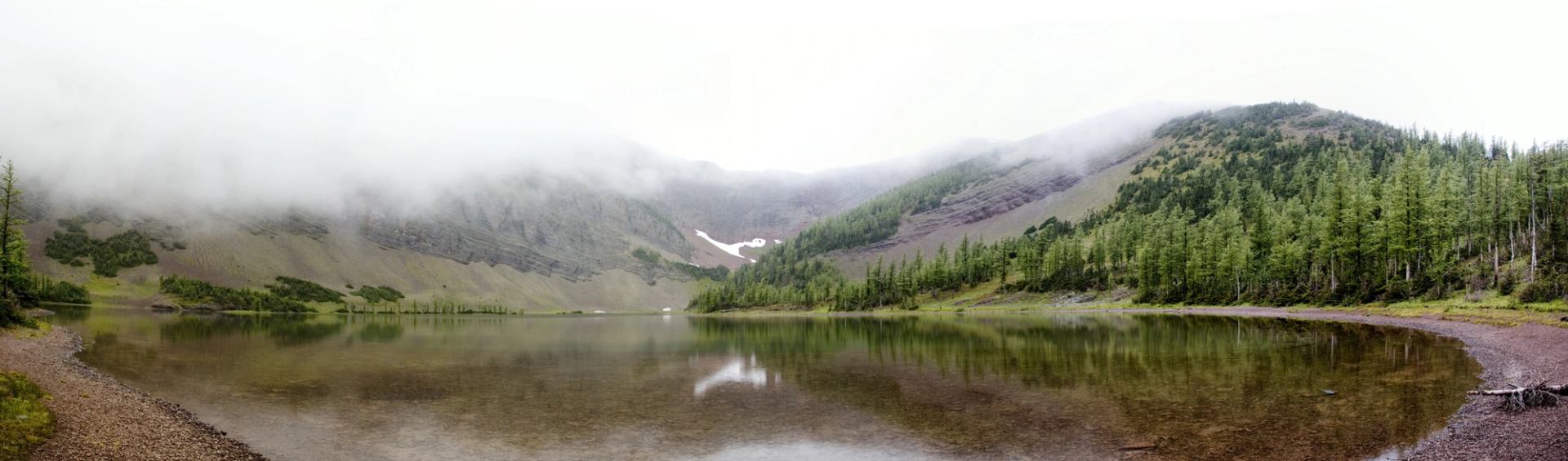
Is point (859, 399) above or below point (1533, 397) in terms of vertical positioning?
below

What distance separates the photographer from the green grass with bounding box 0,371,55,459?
15175 millimetres

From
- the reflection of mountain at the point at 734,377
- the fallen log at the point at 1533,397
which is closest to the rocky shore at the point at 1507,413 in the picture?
the fallen log at the point at 1533,397

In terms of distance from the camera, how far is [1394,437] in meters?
17.7

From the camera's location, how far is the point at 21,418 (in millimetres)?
17547

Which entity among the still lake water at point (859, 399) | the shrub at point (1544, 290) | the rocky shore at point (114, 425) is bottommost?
the still lake water at point (859, 399)

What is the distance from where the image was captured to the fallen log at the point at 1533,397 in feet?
62.1

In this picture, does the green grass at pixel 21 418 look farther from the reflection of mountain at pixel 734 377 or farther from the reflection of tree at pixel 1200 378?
the reflection of tree at pixel 1200 378

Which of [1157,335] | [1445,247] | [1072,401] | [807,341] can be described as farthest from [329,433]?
[1445,247]

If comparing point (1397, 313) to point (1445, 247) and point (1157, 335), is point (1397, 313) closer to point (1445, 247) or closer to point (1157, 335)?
point (1445, 247)

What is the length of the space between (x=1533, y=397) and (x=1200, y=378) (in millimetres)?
11180

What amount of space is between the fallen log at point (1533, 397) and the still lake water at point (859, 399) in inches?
53.0

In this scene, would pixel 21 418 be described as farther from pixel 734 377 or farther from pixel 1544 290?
pixel 1544 290

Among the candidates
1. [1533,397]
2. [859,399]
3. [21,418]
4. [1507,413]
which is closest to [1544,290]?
[1533,397]

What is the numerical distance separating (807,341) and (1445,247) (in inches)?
2745
